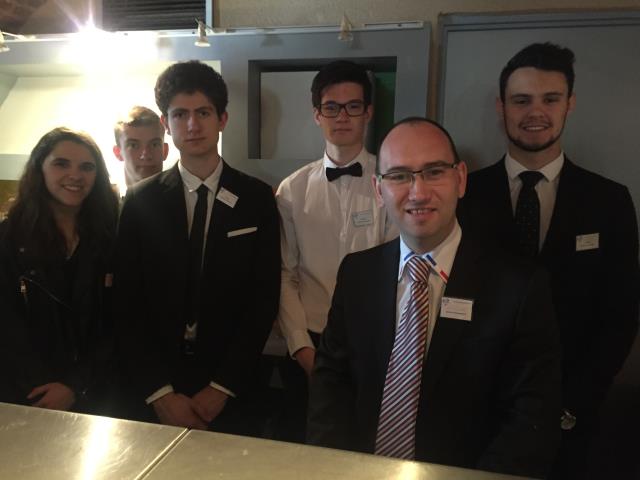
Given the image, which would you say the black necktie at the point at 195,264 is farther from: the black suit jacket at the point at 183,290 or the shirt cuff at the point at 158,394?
the shirt cuff at the point at 158,394

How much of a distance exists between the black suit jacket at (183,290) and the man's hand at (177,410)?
50mm

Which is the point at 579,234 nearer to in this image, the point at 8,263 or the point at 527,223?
the point at 527,223

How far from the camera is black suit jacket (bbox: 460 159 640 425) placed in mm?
1739

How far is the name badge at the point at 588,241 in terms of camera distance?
1.75m

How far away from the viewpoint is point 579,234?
5.75 feet

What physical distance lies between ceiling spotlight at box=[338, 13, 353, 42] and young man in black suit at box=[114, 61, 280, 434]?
790mm

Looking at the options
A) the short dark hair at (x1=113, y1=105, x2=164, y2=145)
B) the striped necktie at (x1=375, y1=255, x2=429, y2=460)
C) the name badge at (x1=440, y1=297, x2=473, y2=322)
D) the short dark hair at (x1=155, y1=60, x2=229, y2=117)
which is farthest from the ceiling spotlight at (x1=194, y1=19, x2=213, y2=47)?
the name badge at (x1=440, y1=297, x2=473, y2=322)

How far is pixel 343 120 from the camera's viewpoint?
1.98 meters

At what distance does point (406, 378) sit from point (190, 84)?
136 centimetres

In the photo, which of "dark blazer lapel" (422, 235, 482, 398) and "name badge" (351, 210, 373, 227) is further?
"name badge" (351, 210, 373, 227)

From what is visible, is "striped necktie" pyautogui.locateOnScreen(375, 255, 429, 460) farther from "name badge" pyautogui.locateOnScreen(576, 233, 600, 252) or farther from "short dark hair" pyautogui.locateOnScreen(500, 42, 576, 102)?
"short dark hair" pyautogui.locateOnScreen(500, 42, 576, 102)

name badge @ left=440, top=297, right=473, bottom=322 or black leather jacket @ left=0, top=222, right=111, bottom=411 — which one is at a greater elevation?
name badge @ left=440, top=297, right=473, bottom=322

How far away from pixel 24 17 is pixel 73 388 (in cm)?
243

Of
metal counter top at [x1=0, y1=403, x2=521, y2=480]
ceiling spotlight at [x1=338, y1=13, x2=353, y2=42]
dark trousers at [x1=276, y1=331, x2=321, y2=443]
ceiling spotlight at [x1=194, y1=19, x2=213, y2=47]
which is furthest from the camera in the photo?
ceiling spotlight at [x1=194, y1=19, x2=213, y2=47]
